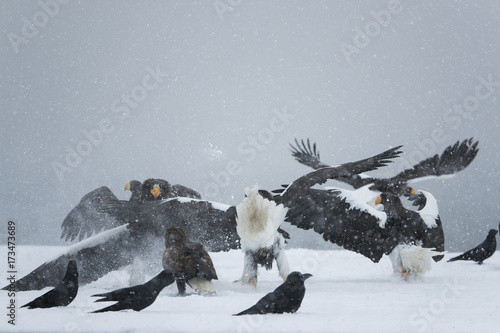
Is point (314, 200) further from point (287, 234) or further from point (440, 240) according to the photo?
point (440, 240)

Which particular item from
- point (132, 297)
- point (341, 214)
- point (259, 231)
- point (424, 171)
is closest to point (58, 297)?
point (132, 297)

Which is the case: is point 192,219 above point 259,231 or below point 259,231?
above

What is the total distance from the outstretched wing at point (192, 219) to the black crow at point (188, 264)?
47.2 inches

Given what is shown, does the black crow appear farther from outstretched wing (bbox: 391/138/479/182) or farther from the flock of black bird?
outstretched wing (bbox: 391/138/479/182)

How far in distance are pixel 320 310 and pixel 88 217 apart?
15.8 feet

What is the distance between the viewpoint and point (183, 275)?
5293 mm

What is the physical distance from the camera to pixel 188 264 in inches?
209

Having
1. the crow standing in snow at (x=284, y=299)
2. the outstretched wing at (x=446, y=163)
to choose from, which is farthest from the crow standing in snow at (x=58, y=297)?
the outstretched wing at (x=446, y=163)

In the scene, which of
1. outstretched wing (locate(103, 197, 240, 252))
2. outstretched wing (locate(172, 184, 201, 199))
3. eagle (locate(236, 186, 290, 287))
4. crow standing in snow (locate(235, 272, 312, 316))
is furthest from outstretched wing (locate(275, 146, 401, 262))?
crow standing in snow (locate(235, 272, 312, 316))

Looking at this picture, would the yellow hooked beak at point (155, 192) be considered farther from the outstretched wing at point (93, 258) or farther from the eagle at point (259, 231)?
the eagle at point (259, 231)

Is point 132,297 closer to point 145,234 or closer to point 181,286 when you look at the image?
point 181,286

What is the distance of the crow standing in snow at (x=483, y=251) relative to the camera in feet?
30.7

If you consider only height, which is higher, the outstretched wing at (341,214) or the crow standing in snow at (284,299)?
the outstretched wing at (341,214)

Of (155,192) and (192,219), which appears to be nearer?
(192,219)
